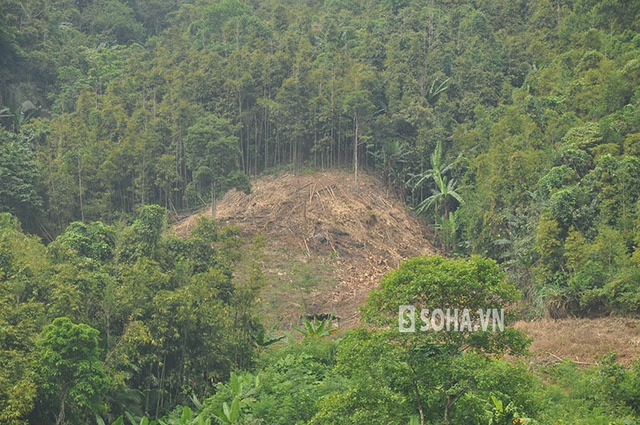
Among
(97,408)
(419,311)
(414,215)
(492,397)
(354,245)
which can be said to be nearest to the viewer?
(492,397)

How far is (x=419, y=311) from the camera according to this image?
45.5 ft

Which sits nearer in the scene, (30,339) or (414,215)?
(30,339)

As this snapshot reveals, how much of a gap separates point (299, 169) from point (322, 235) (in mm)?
4792

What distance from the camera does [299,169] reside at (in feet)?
114

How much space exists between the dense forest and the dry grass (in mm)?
887

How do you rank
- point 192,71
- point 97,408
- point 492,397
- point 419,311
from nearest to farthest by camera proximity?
point 492,397
point 419,311
point 97,408
point 192,71

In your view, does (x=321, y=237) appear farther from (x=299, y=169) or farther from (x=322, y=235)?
(x=299, y=169)

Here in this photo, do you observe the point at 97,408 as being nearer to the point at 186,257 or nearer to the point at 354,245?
the point at 186,257

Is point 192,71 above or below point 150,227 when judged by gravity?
above

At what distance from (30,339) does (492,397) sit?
383 inches

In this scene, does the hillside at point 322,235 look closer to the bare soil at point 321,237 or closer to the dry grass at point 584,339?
the bare soil at point 321,237

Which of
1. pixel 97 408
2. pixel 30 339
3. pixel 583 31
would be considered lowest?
pixel 97 408

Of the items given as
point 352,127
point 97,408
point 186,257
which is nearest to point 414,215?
point 352,127

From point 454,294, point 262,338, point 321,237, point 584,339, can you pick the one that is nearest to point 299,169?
point 321,237
